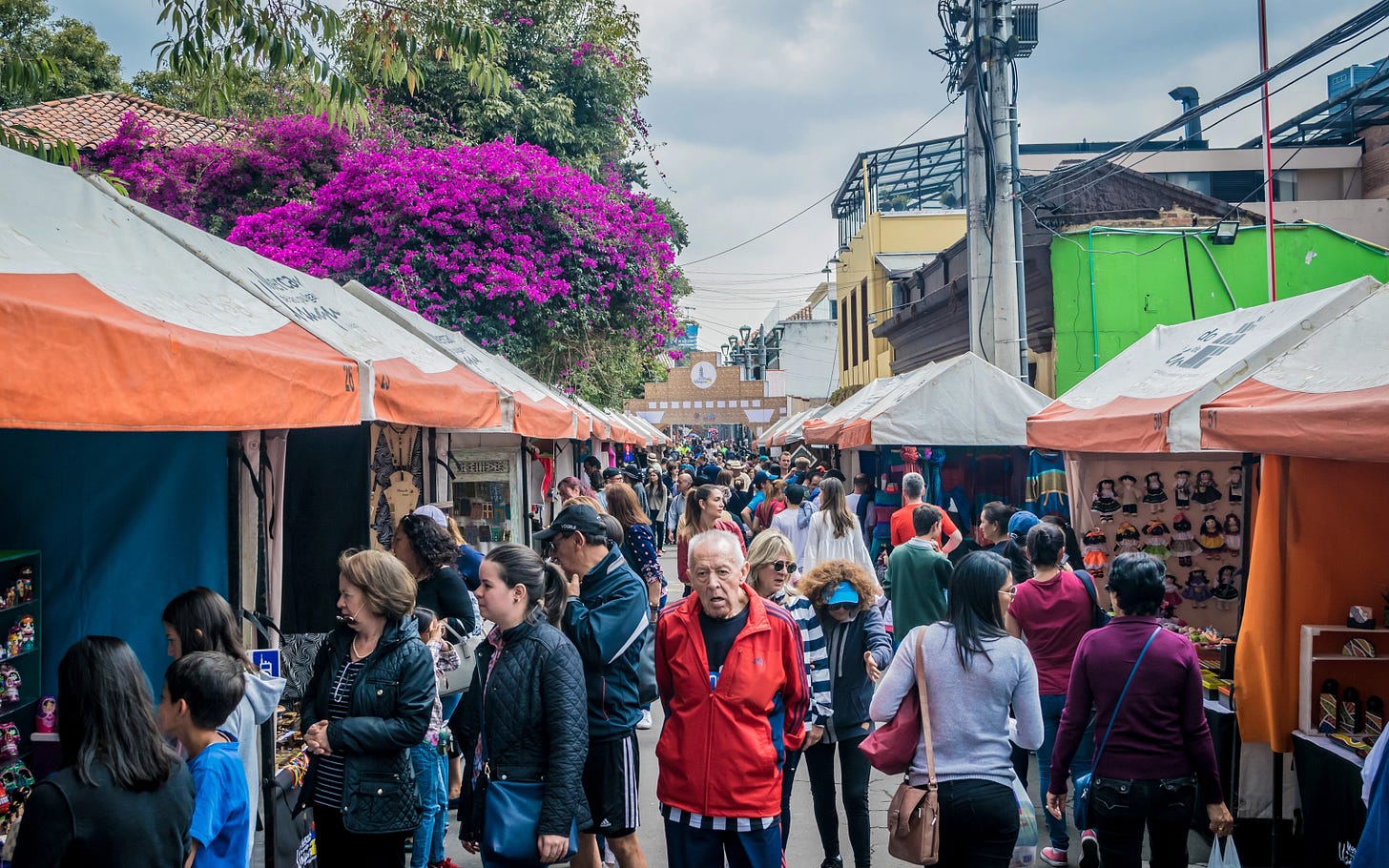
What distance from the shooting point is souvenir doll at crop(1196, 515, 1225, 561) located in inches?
333

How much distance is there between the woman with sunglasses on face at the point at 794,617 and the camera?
16.2 ft

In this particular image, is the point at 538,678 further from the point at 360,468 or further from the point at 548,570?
the point at 360,468

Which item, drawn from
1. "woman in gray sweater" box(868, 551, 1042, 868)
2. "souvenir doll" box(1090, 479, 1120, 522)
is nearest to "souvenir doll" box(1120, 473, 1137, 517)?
"souvenir doll" box(1090, 479, 1120, 522)

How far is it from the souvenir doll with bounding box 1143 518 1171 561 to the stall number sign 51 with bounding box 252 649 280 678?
285 inches

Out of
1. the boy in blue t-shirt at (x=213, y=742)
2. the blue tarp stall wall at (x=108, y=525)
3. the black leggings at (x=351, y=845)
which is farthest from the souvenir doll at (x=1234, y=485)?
the boy in blue t-shirt at (x=213, y=742)

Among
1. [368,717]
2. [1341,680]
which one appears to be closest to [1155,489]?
[1341,680]

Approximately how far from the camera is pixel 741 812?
12.5 ft

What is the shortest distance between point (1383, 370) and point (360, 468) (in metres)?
5.63

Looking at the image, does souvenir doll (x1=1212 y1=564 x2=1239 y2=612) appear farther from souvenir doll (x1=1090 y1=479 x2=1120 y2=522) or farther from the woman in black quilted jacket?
the woman in black quilted jacket

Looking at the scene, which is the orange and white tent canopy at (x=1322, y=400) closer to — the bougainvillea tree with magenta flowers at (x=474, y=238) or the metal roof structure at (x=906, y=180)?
the bougainvillea tree with magenta flowers at (x=474, y=238)

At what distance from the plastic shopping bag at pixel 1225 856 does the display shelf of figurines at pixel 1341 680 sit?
1.15m

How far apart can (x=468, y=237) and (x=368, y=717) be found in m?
9.75

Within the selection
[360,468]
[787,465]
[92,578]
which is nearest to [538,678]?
[92,578]

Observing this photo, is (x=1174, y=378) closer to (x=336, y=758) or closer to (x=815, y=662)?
(x=815, y=662)
